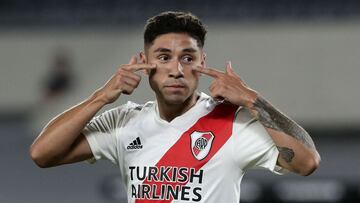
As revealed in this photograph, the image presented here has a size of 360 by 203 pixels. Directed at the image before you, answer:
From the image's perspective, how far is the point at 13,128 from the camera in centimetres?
1048

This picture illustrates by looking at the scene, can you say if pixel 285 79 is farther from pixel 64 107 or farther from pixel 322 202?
pixel 64 107

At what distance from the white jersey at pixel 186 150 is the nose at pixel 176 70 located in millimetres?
244

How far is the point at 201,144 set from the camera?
144 inches

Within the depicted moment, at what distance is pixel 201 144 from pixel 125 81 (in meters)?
0.42

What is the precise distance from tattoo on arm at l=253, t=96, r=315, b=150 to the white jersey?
89 mm

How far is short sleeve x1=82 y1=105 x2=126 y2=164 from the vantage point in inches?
150

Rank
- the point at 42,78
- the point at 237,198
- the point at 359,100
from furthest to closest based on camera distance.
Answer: the point at 42,78 → the point at 359,100 → the point at 237,198

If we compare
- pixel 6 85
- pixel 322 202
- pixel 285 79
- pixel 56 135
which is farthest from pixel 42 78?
pixel 56 135

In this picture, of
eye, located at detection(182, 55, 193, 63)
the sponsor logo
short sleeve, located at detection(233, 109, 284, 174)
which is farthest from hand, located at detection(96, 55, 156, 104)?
short sleeve, located at detection(233, 109, 284, 174)

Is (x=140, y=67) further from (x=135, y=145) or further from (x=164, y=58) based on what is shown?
(x=135, y=145)

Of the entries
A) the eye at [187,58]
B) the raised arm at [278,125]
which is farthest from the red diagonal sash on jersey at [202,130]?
the eye at [187,58]

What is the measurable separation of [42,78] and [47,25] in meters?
0.86

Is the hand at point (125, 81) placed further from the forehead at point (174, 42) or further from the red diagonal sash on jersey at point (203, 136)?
the red diagonal sash on jersey at point (203, 136)

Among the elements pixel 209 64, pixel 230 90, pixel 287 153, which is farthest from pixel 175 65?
pixel 209 64
